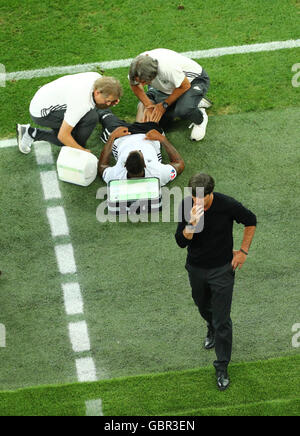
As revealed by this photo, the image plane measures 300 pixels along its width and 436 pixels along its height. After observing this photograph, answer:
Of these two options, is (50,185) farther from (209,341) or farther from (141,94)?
(209,341)

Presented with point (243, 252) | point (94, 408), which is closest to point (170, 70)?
point (243, 252)

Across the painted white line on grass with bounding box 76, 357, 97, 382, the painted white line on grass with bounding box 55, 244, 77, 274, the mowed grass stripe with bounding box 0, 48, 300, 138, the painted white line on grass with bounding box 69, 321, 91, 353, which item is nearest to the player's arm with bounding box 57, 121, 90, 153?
the mowed grass stripe with bounding box 0, 48, 300, 138

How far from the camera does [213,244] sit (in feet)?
19.4

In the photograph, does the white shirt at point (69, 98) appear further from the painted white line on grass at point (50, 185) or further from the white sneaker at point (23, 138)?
the painted white line on grass at point (50, 185)

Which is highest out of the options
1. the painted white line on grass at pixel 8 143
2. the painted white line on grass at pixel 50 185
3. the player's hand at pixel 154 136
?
the player's hand at pixel 154 136

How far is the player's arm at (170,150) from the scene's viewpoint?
815 cm

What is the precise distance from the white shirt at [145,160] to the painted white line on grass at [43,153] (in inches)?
31.2

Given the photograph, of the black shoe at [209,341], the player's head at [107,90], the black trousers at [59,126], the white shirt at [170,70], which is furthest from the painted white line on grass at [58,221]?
the black shoe at [209,341]

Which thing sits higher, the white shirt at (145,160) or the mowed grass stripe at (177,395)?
the white shirt at (145,160)

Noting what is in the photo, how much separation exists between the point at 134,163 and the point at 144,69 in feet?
3.30

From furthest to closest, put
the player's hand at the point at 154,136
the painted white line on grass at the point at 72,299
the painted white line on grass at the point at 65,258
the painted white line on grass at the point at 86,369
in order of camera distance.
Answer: the player's hand at the point at 154,136 → the painted white line on grass at the point at 65,258 → the painted white line on grass at the point at 72,299 → the painted white line on grass at the point at 86,369

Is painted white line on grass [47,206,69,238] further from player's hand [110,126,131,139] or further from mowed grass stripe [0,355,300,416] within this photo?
mowed grass stripe [0,355,300,416]
